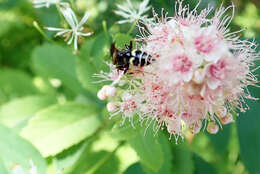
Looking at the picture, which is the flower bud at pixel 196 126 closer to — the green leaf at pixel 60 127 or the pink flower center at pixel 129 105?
the pink flower center at pixel 129 105

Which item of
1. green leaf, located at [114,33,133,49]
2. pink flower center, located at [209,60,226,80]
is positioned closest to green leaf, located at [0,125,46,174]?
green leaf, located at [114,33,133,49]

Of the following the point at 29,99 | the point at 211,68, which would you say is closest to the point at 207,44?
the point at 211,68

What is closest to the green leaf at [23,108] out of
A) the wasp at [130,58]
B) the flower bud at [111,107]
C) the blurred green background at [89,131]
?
the blurred green background at [89,131]

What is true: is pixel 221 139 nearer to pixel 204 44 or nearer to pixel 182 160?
pixel 182 160

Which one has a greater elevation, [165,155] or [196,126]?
[196,126]

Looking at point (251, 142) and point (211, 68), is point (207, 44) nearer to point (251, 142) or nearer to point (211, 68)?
point (211, 68)

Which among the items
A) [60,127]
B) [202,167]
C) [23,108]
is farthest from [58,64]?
[202,167]
